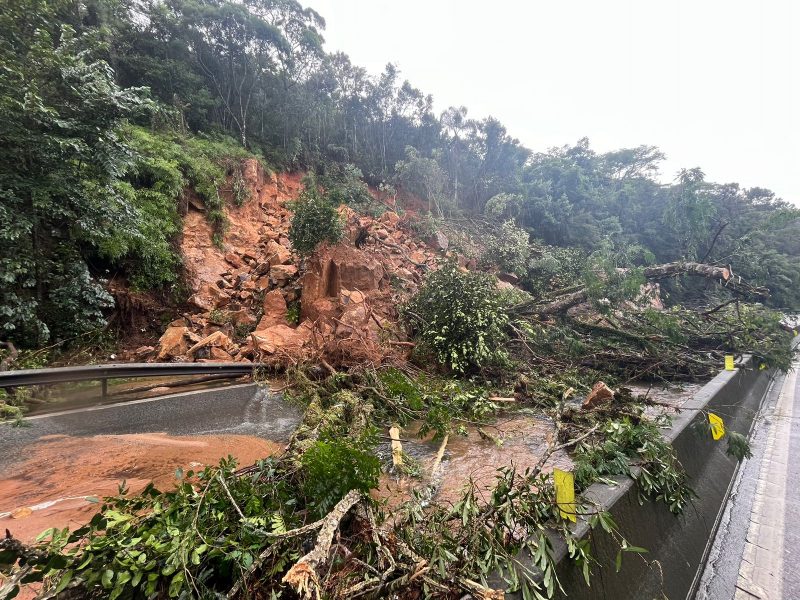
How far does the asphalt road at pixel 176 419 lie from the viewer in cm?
331

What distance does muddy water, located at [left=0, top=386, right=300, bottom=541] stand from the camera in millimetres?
2289

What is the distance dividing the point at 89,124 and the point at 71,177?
2.99ft

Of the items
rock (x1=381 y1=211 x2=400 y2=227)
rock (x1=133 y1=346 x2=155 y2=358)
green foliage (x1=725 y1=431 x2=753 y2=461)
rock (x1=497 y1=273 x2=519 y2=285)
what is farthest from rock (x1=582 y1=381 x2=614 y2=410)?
rock (x1=381 y1=211 x2=400 y2=227)

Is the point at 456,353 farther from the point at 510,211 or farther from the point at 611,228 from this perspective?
the point at 611,228

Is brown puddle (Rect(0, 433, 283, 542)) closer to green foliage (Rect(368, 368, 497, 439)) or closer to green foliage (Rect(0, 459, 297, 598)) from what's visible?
green foliage (Rect(0, 459, 297, 598))

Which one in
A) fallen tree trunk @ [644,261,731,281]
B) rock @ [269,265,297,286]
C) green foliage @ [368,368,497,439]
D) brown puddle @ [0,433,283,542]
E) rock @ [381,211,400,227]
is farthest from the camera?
rock @ [381,211,400,227]

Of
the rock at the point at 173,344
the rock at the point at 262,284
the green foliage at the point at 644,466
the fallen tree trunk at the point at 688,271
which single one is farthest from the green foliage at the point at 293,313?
the fallen tree trunk at the point at 688,271

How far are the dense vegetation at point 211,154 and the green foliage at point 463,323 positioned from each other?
5812mm

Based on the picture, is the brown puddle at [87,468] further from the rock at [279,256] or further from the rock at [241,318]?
the rock at [279,256]

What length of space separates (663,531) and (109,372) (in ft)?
18.3

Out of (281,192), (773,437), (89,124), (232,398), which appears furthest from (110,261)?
(773,437)

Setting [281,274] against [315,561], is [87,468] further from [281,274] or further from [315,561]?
[281,274]

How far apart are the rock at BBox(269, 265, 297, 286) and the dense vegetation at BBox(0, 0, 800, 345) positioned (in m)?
2.36

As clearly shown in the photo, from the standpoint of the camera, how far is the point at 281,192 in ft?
48.1
